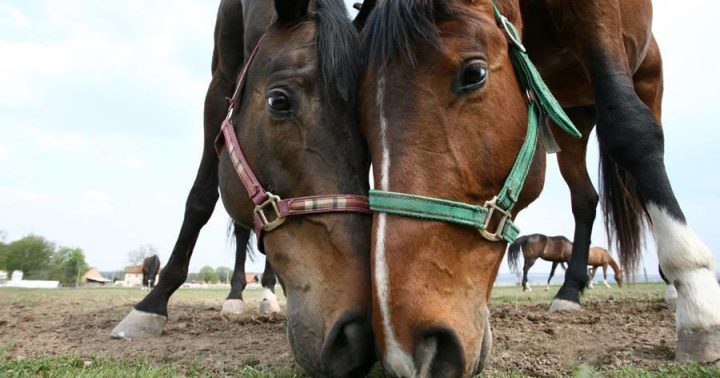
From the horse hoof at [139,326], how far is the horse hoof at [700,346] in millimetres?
3476

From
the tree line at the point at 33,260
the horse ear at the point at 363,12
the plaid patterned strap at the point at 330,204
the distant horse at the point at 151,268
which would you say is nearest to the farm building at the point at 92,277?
the tree line at the point at 33,260

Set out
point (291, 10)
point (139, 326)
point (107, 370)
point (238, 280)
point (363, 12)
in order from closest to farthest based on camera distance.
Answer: point (107, 370)
point (291, 10)
point (363, 12)
point (139, 326)
point (238, 280)

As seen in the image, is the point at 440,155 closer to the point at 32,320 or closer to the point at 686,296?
the point at 686,296

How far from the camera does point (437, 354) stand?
1.57 m

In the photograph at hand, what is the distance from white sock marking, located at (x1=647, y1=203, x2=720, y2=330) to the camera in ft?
7.09

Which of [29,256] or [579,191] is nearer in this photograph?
[579,191]

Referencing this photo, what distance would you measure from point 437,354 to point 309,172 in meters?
0.98

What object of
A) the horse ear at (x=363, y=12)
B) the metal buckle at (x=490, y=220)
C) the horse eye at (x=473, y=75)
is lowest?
the metal buckle at (x=490, y=220)

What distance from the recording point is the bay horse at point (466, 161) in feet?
5.38

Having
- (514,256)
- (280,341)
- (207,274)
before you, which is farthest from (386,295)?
(207,274)

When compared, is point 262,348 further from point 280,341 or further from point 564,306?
point 564,306

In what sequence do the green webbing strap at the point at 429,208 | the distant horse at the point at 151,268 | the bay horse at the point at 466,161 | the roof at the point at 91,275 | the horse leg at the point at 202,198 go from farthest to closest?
the roof at the point at 91,275 < the distant horse at the point at 151,268 < the horse leg at the point at 202,198 < the green webbing strap at the point at 429,208 < the bay horse at the point at 466,161

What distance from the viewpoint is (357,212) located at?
6.78ft

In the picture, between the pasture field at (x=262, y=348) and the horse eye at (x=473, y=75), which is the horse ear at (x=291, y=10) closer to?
the horse eye at (x=473, y=75)
